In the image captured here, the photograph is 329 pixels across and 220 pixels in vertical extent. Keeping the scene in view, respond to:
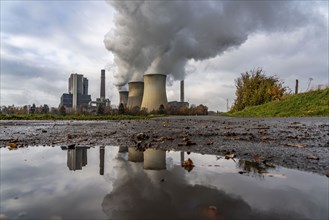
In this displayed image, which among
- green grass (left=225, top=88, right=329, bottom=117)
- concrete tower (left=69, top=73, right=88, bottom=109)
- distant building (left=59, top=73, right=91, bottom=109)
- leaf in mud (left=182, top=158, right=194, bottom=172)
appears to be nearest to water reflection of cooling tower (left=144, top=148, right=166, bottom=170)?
leaf in mud (left=182, top=158, right=194, bottom=172)

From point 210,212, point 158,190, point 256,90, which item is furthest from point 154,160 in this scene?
point 256,90

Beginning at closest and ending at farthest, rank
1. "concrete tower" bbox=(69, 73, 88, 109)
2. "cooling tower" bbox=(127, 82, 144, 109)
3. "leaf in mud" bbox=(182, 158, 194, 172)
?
"leaf in mud" bbox=(182, 158, 194, 172), "cooling tower" bbox=(127, 82, 144, 109), "concrete tower" bbox=(69, 73, 88, 109)

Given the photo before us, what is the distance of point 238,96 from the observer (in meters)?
18.3

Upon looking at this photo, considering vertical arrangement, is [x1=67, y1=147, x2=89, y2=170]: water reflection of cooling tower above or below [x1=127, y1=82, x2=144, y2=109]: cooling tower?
below

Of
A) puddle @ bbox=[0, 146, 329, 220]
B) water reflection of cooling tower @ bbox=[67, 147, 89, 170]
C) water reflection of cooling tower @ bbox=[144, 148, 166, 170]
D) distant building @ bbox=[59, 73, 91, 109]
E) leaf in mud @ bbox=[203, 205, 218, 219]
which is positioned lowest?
leaf in mud @ bbox=[203, 205, 218, 219]

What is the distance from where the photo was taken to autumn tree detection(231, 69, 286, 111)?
52.2ft

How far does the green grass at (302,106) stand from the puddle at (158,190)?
8981 millimetres

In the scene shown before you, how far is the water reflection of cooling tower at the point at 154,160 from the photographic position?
181cm

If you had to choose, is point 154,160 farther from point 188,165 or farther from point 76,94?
point 76,94

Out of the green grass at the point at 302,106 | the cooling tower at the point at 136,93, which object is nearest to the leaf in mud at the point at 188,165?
the green grass at the point at 302,106

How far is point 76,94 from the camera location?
7650 centimetres

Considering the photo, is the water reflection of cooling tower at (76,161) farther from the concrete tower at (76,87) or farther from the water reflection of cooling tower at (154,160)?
the concrete tower at (76,87)

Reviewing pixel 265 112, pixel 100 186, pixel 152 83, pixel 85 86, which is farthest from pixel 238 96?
pixel 85 86

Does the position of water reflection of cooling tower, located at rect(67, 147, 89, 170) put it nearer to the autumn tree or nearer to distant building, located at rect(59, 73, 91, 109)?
the autumn tree
